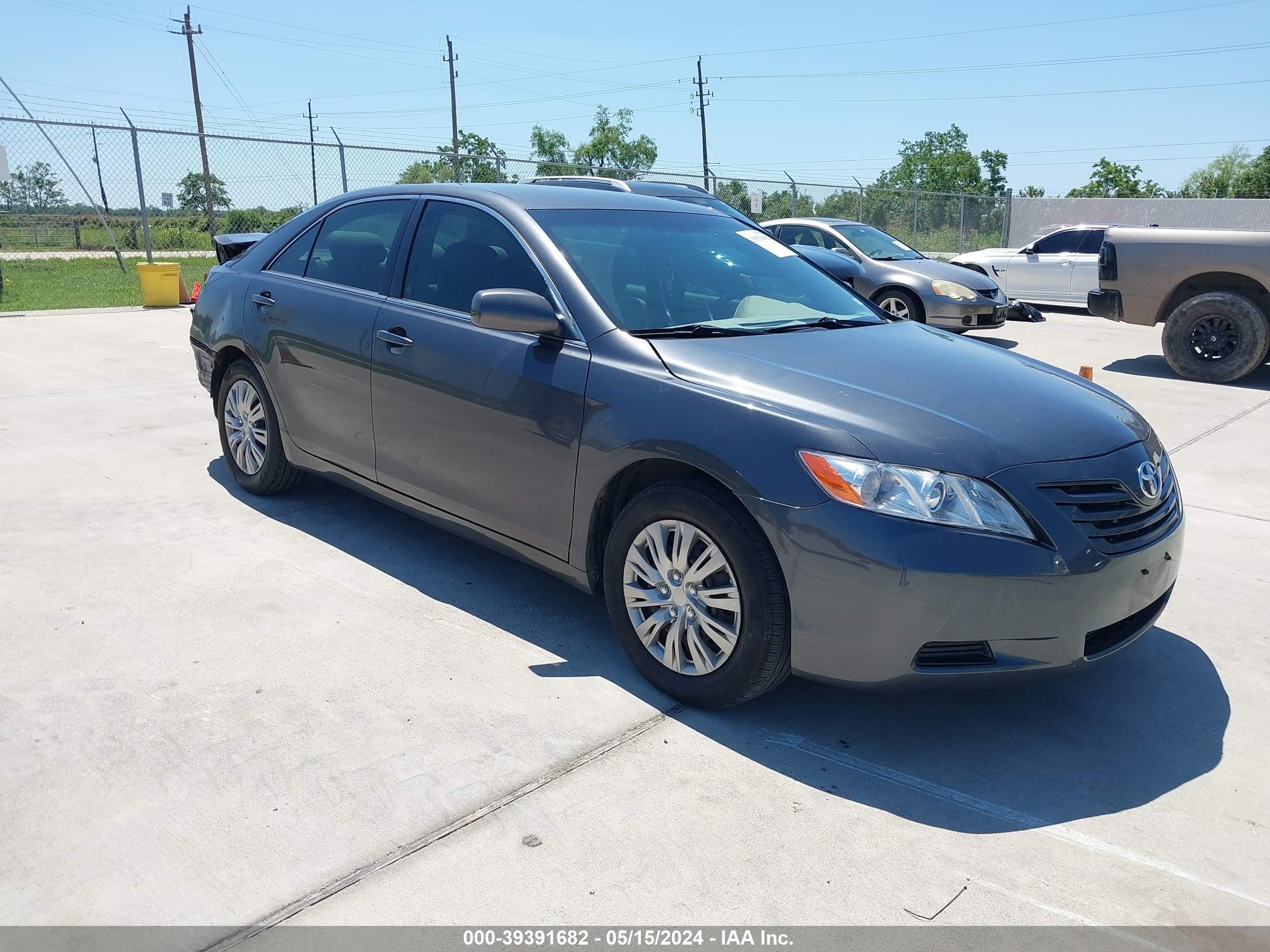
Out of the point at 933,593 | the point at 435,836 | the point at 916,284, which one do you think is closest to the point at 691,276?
the point at 933,593

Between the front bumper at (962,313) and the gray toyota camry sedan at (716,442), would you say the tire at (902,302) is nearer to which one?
the front bumper at (962,313)

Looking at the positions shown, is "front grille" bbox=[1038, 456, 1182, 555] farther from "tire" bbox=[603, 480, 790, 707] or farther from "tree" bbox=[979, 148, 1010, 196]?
"tree" bbox=[979, 148, 1010, 196]

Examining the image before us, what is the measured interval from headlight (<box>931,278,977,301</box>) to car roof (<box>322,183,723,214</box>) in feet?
27.0

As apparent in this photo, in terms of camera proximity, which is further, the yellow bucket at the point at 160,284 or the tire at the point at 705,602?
the yellow bucket at the point at 160,284

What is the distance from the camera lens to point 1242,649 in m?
4.08

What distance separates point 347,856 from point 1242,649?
135 inches

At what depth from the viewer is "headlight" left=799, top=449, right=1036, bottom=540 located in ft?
9.85

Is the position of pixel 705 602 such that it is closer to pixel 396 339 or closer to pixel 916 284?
pixel 396 339

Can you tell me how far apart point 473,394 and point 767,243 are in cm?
163

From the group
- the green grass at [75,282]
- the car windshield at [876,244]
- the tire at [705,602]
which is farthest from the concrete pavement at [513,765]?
the green grass at [75,282]

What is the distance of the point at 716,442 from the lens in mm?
3271

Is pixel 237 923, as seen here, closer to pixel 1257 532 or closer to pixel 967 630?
pixel 967 630

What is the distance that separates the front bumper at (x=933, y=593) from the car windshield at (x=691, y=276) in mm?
1138

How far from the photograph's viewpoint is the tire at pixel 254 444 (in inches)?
209
